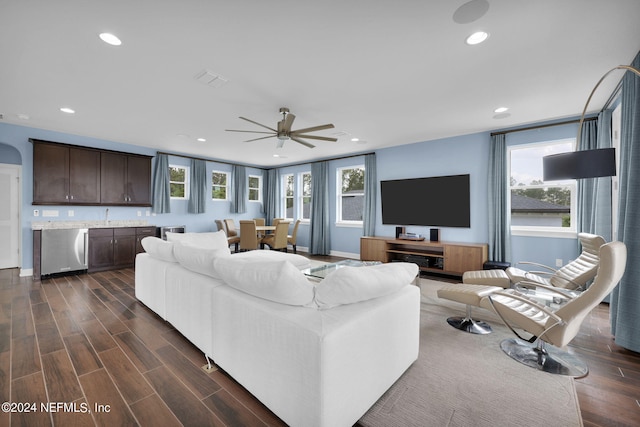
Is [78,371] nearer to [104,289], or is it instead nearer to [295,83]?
[104,289]

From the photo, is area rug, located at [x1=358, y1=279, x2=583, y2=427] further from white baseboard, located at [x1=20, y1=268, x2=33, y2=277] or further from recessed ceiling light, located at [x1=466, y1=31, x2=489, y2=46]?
white baseboard, located at [x1=20, y1=268, x2=33, y2=277]

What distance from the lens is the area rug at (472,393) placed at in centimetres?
149

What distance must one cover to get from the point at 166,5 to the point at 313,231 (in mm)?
5821

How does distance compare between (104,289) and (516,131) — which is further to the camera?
(516,131)

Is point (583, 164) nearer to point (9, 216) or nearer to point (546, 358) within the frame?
point (546, 358)

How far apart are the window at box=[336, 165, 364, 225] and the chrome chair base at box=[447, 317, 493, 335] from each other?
3964 millimetres

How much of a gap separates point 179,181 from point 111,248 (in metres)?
2.31

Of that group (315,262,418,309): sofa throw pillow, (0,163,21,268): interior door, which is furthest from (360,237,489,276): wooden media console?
(0,163,21,268): interior door

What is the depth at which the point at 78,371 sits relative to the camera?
1.90 meters

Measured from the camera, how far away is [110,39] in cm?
220

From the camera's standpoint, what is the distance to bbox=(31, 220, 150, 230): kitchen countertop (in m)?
4.62

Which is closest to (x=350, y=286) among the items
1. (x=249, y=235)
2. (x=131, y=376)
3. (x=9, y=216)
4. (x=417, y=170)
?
(x=131, y=376)

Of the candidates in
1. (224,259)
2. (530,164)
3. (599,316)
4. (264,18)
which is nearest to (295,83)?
(264,18)

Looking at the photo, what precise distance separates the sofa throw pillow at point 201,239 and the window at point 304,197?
3.94 meters
